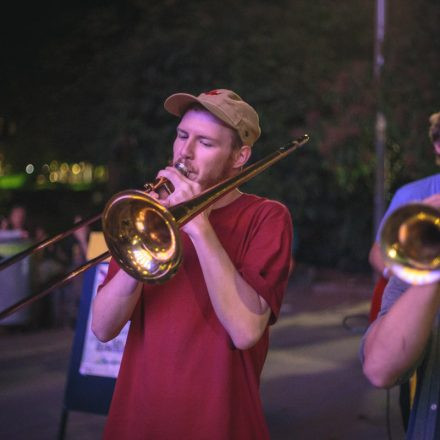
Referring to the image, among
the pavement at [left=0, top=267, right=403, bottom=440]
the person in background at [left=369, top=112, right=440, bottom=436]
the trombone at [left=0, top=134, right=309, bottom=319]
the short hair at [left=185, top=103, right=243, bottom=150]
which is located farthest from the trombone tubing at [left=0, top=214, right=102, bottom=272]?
the pavement at [left=0, top=267, right=403, bottom=440]

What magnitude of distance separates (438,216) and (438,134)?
1854 mm

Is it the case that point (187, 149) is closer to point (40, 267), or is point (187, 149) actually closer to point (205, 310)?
point (205, 310)

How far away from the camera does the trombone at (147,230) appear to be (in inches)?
79.0

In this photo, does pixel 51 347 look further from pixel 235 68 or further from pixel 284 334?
pixel 235 68

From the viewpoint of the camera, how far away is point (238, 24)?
15141mm

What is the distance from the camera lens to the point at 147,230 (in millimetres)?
2209

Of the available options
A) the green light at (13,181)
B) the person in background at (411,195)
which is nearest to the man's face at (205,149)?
the person in background at (411,195)

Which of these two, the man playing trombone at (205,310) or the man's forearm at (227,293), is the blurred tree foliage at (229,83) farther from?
the man's forearm at (227,293)

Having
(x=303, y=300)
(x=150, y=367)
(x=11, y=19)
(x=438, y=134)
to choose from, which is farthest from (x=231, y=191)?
(x=11, y=19)

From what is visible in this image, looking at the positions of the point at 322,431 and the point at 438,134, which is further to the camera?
the point at 322,431

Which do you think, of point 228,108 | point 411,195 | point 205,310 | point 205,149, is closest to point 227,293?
point 205,310

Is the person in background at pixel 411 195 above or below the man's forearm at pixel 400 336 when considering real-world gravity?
below

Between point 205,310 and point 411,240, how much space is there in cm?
72

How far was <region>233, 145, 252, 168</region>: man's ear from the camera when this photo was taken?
233 centimetres
